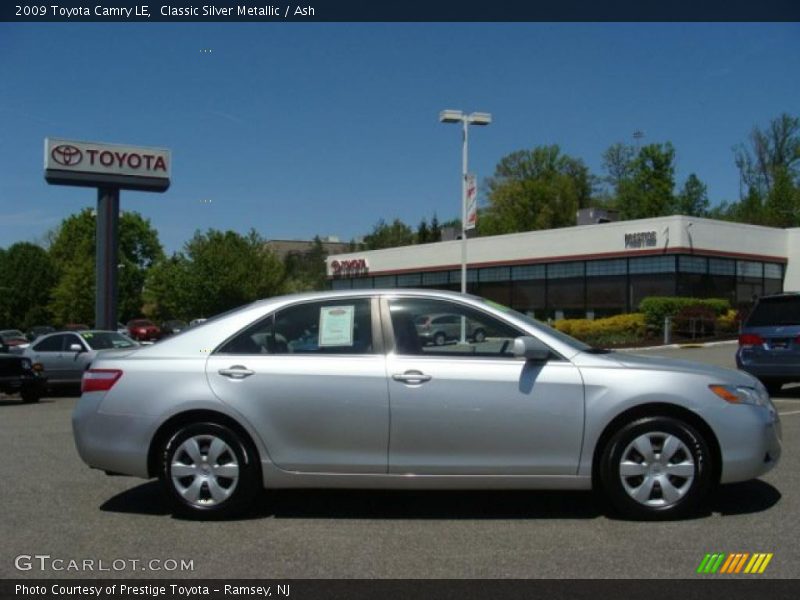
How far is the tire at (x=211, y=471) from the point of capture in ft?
18.6

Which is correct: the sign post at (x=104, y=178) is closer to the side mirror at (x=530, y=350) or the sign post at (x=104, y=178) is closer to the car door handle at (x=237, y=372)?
the car door handle at (x=237, y=372)

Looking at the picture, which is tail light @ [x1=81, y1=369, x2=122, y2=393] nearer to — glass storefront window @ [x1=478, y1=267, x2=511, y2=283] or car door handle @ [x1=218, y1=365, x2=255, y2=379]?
car door handle @ [x1=218, y1=365, x2=255, y2=379]

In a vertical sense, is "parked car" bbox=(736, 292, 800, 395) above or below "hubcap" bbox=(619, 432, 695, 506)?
above

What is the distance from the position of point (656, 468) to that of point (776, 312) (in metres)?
9.00

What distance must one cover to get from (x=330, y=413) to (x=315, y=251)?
96687mm

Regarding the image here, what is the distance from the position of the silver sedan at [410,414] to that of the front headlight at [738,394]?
0.5 inches

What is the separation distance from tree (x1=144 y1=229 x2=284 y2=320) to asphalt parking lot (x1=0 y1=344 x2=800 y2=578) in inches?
1897

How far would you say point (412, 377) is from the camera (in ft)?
18.4

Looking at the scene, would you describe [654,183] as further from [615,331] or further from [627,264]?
[615,331]

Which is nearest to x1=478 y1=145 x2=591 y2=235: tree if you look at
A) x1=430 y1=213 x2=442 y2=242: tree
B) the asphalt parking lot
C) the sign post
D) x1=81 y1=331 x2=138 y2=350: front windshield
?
x1=430 y1=213 x2=442 y2=242: tree

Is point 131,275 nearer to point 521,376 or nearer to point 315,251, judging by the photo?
point 315,251

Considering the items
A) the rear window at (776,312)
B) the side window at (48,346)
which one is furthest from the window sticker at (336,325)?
the side window at (48,346)

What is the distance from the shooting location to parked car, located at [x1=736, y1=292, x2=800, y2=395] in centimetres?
1295

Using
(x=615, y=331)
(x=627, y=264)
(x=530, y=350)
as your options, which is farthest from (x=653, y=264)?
(x=530, y=350)
